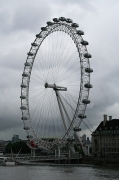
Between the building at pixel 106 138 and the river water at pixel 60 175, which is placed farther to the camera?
the building at pixel 106 138

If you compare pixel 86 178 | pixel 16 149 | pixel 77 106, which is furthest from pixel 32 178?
pixel 16 149

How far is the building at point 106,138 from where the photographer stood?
61.4 m

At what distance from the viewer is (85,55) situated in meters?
42.8

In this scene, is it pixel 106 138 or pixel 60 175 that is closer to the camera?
pixel 60 175

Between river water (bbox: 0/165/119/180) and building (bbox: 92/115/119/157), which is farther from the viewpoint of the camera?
building (bbox: 92/115/119/157)

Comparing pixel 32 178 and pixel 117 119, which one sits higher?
pixel 117 119

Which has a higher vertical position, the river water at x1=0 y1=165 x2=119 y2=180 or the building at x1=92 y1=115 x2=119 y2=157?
the building at x1=92 y1=115 x2=119 y2=157

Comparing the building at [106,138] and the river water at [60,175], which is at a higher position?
the building at [106,138]

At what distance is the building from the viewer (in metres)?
61.4

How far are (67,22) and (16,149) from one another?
46177mm

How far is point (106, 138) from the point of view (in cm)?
6300

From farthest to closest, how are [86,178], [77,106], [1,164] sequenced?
[1,164] < [77,106] < [86,178]

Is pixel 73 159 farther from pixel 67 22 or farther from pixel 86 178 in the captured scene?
pixel 86 178

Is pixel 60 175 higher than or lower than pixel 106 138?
lower
